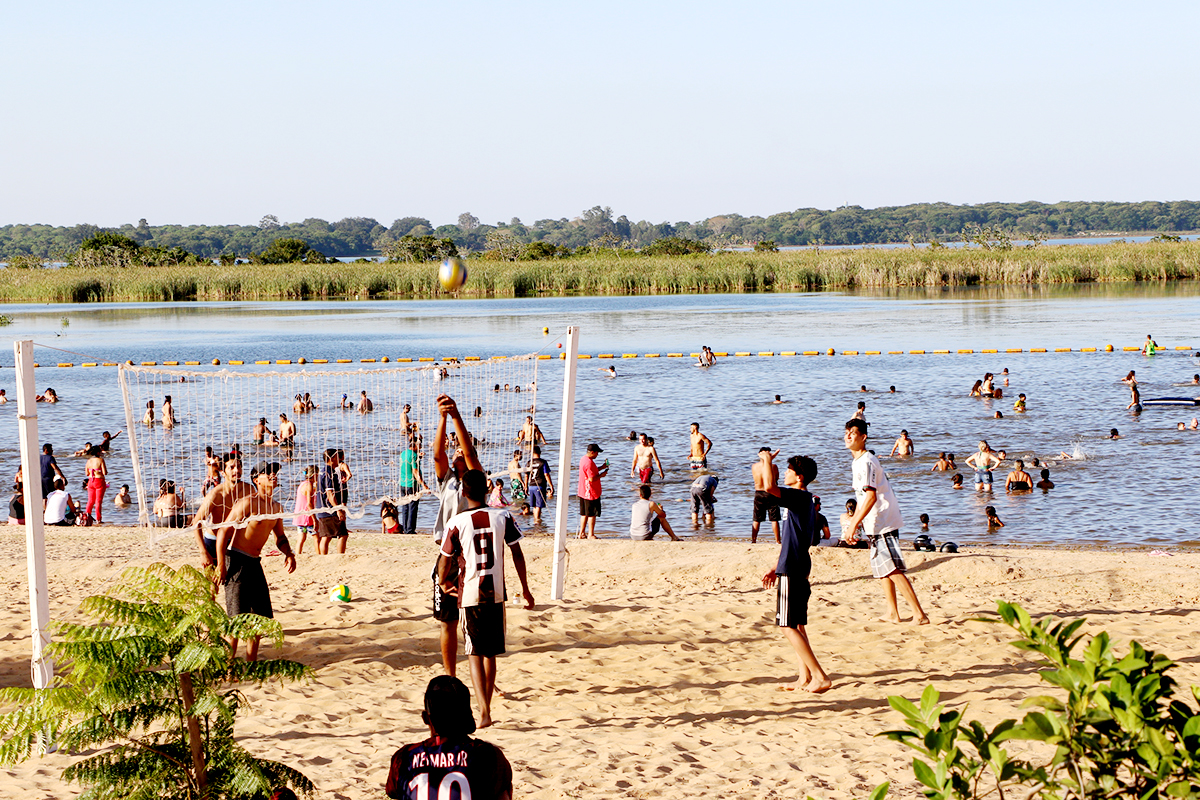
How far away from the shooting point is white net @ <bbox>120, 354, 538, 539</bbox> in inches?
763

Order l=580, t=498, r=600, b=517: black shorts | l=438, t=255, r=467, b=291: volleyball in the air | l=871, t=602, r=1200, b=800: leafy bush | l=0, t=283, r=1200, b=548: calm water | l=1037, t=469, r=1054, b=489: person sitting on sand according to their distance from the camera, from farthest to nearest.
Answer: l=1037, t=469, r=1054, b=489: person sitting on sand → l=0, t=283, r=1200, b=548: calm water → l=580, t=498, r=600, b=517: black shorts → l=438, t=255, r=467, b=291: volleyball in the air → l=871, t=602, r=1200, b=800: leafy bush

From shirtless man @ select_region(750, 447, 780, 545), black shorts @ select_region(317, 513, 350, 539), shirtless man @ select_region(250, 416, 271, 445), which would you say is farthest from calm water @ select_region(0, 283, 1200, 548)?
shirtless man @ select_region(750, 447, 780, 545)

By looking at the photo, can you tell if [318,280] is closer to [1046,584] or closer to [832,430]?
[832,430]

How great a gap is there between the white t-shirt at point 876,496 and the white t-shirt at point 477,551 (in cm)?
319

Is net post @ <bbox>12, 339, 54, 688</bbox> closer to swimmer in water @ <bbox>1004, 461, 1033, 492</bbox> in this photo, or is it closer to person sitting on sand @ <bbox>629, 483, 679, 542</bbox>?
person sitting on sand @ <bbox>629, 483, 679, 542</bbox>

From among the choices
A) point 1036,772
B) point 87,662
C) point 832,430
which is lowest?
point 832,430

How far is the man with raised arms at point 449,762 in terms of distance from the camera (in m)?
3.59

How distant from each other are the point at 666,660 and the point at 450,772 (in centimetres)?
496

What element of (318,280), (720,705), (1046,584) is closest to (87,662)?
(720,705)

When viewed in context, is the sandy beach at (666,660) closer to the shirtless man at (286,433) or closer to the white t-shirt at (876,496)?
the white t-shirt at (876,496)

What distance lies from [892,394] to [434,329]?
26464 millimetres

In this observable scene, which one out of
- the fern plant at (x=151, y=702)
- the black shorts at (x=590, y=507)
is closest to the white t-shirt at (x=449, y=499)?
the fern plant at (x=151, y=702)

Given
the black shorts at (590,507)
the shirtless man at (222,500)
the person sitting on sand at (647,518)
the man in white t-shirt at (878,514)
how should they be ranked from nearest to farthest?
the shirtless man at (222,500)
the man in white t-shirt at (878,514)
the person sitting on sand at (647,518)
the black shorts at (590,507)

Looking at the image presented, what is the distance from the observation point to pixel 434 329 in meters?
51.9
